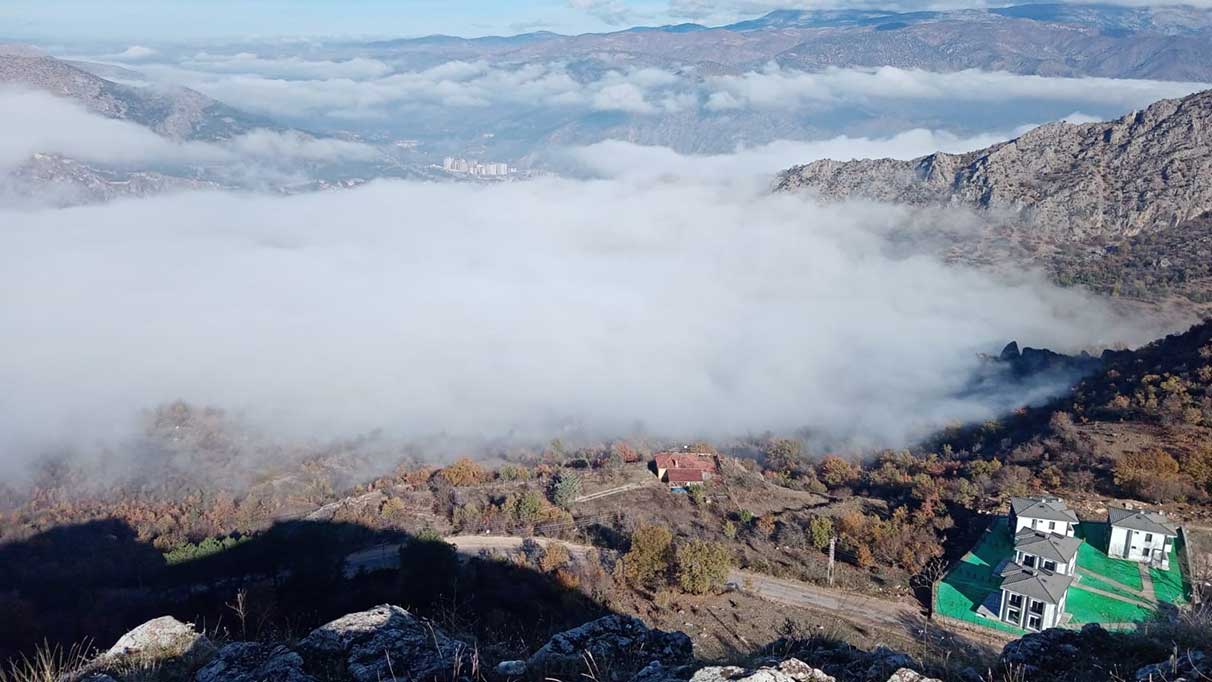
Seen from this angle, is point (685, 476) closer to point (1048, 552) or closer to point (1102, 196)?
point (1048, 552)

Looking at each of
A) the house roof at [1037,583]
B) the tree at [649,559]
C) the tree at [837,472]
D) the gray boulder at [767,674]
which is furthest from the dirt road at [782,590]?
the gray boulder at [767,674]

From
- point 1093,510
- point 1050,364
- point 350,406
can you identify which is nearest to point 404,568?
point 1093,510

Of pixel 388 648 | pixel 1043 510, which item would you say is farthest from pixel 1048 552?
pixel 388 648

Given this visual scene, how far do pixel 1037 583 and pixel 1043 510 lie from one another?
424 centimetres

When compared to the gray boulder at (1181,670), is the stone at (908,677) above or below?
below

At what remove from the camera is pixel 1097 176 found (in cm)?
6844

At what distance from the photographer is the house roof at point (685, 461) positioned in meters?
28.7

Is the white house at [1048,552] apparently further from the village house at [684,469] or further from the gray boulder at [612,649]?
the gray boulder at [612,649]

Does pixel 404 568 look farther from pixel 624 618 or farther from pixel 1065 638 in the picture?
pixel 1065 638

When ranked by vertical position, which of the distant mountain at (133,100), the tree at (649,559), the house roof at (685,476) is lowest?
the house roof at (685,476)

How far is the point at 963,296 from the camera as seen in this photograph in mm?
62719

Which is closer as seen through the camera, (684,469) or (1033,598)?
(1033,598)

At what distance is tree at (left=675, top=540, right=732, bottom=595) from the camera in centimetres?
1758

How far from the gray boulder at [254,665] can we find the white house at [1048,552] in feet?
57.1
